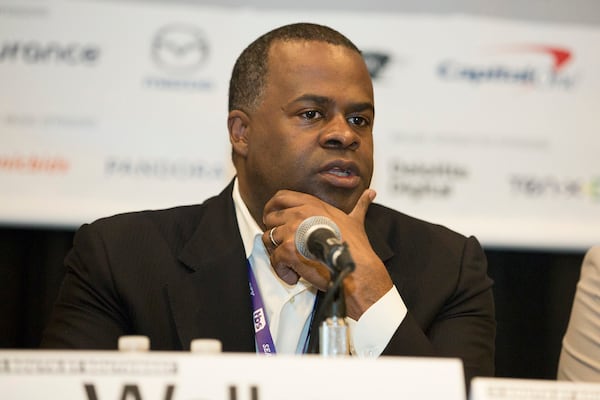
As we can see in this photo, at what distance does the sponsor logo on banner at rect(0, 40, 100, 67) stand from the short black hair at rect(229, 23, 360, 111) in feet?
5.16

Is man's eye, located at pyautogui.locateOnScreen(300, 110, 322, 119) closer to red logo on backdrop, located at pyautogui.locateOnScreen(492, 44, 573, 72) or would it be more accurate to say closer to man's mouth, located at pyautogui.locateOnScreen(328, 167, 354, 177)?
man's mouth, located at pyautogui.locateOnScreen(328, 167, 354, 177)

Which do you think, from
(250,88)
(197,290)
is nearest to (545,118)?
(250,88)

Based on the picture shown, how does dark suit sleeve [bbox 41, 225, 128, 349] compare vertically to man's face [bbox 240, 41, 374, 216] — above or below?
below

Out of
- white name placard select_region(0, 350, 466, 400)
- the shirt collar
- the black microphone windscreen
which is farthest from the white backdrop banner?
white name placard select_region(0, 350, 466, 400)

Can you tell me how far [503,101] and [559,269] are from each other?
1033 mm

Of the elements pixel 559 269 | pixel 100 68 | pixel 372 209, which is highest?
pixel 100 68

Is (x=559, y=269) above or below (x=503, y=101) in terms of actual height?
below

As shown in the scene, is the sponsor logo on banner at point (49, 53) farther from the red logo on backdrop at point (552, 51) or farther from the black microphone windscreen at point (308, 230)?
the black microphone windscreen at point (308, 230)

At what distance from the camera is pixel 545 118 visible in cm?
514

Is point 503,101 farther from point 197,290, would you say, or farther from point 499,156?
point 197,290

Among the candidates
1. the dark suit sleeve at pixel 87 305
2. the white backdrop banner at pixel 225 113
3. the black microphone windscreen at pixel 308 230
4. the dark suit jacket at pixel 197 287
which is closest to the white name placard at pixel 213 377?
the black microphone windscreen at pixel 308 230

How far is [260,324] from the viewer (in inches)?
126

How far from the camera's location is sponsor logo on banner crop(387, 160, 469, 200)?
16.4 ft

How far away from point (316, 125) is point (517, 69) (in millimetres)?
2208
